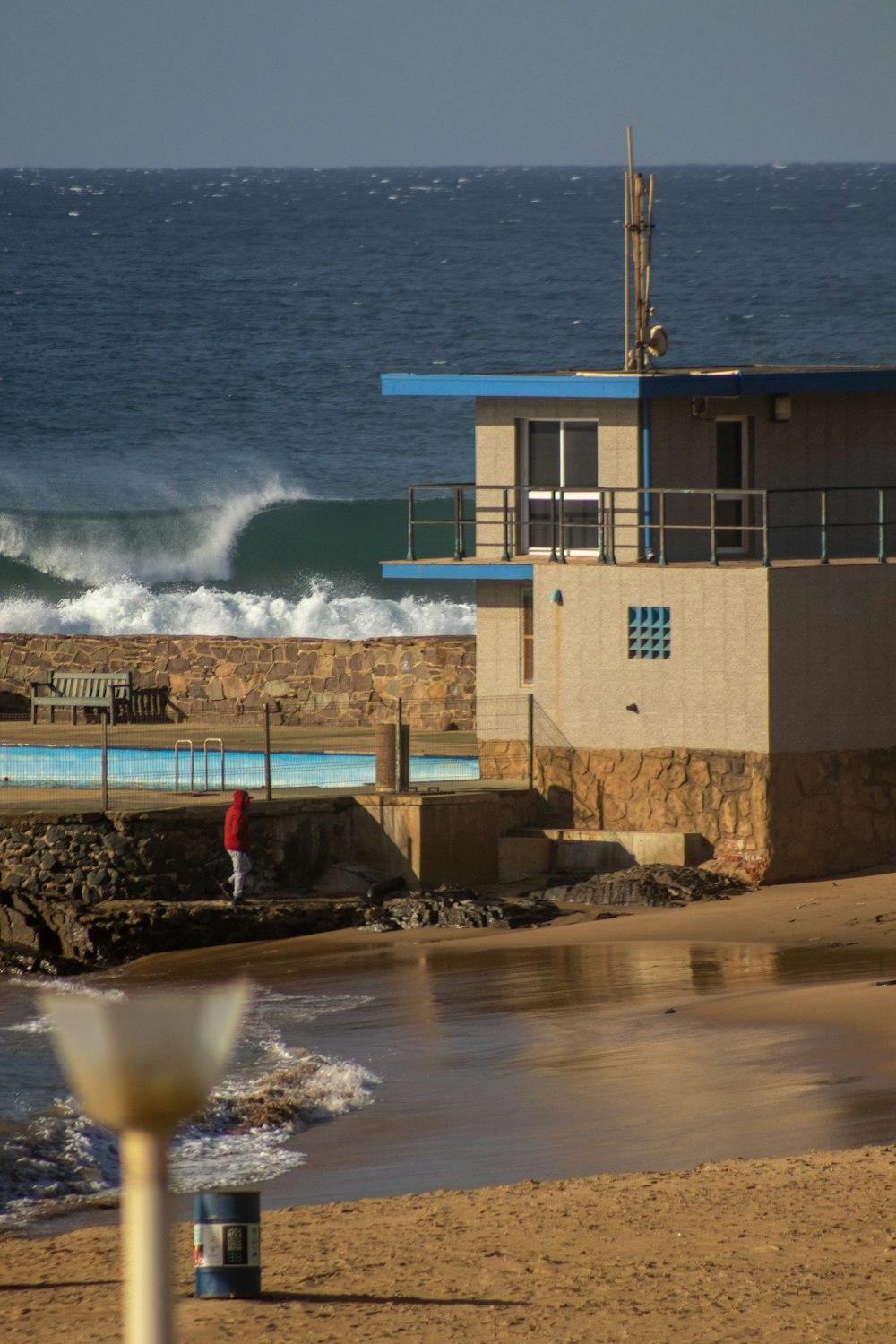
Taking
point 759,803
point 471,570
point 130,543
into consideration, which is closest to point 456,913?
point 759,803

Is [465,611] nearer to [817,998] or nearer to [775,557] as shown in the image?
[775,557]

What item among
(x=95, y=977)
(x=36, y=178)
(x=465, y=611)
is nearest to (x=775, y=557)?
(x=95, y=977)

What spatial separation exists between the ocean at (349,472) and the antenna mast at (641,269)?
832cm

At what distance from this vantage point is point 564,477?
76.9ft

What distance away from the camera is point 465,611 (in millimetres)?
39125

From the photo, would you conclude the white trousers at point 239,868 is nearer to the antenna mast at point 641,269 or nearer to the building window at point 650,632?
the building window at point 650,632

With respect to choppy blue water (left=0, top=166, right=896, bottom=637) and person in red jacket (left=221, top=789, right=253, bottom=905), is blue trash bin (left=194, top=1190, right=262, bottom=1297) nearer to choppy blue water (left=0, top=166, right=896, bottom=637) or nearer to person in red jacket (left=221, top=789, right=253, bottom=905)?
person in red jacket (left=221, top=789, right=253, bottom=905)

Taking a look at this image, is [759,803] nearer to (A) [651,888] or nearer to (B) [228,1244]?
(A) [651,888]

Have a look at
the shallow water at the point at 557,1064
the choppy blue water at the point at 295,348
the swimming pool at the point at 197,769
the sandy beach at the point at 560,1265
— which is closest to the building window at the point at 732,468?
the swimming pool at the point at 197,769

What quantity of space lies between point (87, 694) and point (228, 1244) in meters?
19.6

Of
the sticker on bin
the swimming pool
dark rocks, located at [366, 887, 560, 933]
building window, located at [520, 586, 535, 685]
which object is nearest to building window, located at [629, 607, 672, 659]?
building window, located at [520, 586, 535, 685]

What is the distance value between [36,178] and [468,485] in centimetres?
15611

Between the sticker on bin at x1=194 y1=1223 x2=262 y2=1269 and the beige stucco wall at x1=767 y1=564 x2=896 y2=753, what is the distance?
492 inches

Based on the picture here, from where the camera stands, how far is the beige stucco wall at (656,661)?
69.2 feet
